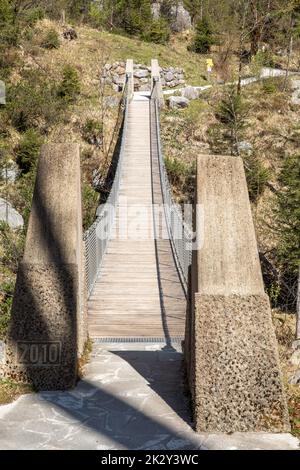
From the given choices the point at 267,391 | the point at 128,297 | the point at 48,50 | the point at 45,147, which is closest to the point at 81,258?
the point at 45,147

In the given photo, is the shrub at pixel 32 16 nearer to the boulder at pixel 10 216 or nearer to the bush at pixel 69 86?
the bush at pixel 69 86

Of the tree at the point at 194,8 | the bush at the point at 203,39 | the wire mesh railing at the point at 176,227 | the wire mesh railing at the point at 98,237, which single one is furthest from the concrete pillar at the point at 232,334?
the tree at the point at 194,8

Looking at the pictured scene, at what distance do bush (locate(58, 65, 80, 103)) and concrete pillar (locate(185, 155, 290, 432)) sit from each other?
22.5 m

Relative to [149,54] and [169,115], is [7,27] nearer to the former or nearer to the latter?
[169,115]

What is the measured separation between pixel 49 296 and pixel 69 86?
74.0 ft

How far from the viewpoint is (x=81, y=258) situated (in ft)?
18.0

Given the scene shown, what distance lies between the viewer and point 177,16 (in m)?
43.1

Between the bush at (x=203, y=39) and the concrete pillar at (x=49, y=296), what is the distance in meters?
35.1

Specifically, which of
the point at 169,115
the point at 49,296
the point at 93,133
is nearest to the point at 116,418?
the point at 49,296

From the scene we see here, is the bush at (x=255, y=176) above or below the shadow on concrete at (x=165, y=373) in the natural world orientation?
below

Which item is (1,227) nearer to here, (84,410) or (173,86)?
(84,410)

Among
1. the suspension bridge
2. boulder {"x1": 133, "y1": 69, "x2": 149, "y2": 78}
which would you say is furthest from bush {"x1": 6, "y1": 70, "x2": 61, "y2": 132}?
the suspension bridge

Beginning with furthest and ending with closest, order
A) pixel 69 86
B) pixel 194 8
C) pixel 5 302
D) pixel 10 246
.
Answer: pixel 194 8 → pixel 69 86 → pixel 10 246 → pixel 5 302

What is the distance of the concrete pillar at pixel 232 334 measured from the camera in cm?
397
